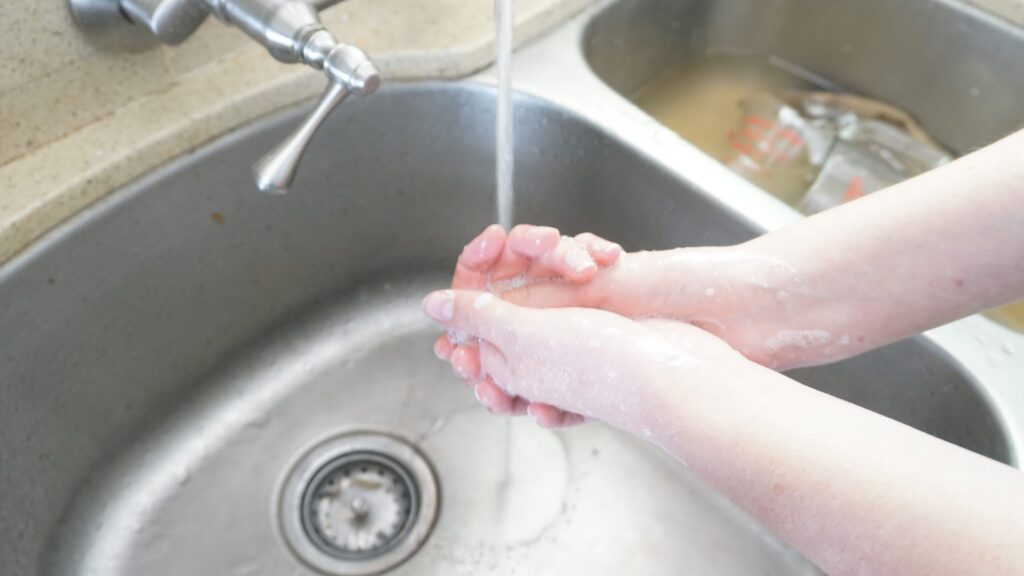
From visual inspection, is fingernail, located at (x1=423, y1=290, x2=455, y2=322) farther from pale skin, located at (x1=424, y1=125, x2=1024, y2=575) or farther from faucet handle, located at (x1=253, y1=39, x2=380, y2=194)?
faucet handle, located at (x1=253, y1=39, x2=380, y2=194)

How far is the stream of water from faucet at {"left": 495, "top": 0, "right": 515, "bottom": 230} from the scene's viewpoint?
0.57m

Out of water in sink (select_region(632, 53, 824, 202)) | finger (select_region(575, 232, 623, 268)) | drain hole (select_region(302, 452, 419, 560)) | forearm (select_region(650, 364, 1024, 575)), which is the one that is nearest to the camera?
forearm (select_region(650, 364, 1024, 575))

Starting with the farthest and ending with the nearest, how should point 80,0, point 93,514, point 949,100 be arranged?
1. point 949,100
2. point 93,514
3. point 80,0

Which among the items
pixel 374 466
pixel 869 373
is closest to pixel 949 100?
pixel 869 373

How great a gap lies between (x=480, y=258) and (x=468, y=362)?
0.27 ft

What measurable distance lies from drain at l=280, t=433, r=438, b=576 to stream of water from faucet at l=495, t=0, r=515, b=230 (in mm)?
249

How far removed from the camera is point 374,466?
667mm

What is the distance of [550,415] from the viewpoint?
52cm

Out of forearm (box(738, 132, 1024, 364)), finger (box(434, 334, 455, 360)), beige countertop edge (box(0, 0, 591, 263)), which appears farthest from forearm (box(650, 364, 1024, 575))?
beige countertop edge (box(0, 0, 591, 263))

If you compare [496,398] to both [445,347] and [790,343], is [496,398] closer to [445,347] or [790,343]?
[445,347]

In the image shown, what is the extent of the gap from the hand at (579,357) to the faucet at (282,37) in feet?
0.49

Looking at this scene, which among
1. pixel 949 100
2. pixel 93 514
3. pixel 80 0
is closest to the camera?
pixel 80 0

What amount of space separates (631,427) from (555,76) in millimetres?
349

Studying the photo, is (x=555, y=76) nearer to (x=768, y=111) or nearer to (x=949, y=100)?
(x=768, y=111)
